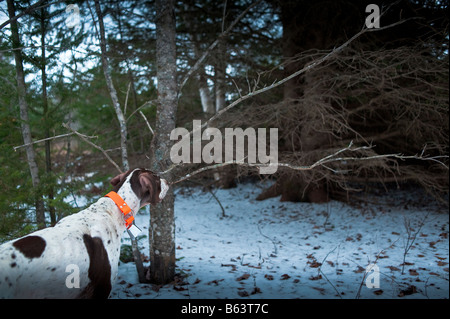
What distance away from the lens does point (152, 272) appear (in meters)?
4.48

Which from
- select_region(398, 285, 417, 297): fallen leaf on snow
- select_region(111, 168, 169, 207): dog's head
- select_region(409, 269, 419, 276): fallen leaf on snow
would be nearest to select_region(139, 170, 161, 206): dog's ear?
select_region(111, 168, 169, 207): dog's head

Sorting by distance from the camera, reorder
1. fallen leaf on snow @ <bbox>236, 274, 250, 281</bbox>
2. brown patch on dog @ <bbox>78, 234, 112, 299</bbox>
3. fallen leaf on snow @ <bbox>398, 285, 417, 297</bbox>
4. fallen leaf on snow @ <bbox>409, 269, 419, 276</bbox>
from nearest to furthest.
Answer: brown patch on dog @ <bbox>78, 234, 112, 299</bbox> → fallen leaf on snow @ <bbox>398, 285, 417, 297</bbox> → fallen leaf on snow @ <bbox>236, 274, 250, 281</bbox> → fallen leaf on snow @ <bbox>409, 269, 419, 276</bbox>

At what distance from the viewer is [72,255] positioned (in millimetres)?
2383

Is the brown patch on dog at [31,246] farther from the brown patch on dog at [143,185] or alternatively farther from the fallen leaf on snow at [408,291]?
the fallen leaf on snow at [408,291]

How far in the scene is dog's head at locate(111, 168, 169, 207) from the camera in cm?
304

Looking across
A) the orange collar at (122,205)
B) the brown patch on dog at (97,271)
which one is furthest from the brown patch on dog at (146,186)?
the brown patch on dog at (97,271)

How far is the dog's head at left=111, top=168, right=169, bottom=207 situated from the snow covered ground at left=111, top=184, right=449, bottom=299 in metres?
1.58

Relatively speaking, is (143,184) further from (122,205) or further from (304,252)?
(304,252)

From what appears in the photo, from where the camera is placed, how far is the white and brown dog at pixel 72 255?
2.17 metres

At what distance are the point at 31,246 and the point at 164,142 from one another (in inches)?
93.0

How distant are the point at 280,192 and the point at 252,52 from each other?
486cm

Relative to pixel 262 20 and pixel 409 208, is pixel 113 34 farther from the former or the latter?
pixel 409 208

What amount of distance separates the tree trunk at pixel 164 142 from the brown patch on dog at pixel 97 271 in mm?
1700

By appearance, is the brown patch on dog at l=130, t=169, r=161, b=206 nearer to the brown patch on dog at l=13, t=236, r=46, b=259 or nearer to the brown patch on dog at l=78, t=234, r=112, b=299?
the brown patch on dog at l=78, t=234, r=112, b=299
